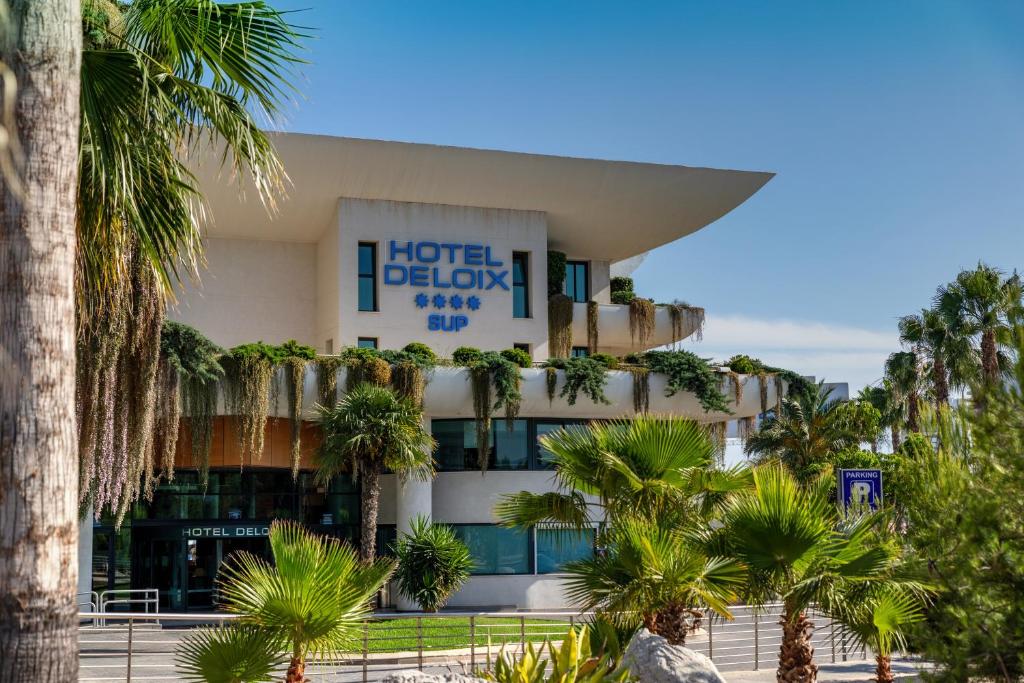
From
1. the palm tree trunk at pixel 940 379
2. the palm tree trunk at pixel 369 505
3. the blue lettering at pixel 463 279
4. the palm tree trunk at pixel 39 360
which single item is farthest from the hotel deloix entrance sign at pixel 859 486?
the palm tree trunk at pixel 940 379

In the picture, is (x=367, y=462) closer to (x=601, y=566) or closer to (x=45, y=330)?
(x=601, y=566)

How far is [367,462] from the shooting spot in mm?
25953

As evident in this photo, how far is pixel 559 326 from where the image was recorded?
3575cm

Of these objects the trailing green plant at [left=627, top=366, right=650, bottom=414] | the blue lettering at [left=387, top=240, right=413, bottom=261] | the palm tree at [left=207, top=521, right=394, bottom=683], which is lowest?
the palm tree at [left=207, top=521, right=394, bottom=683]

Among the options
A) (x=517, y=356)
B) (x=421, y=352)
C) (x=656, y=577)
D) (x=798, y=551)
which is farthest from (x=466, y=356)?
(x=798, y=551)

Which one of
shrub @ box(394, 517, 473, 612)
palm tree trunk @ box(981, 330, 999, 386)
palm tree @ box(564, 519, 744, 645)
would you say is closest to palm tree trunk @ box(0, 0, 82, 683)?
palm tree @ box(564, 519, 744, 645)

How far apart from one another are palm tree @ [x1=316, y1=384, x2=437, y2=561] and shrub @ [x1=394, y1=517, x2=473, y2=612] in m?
1.33

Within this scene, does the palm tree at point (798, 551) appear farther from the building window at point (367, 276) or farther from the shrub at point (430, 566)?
the building window at point (367, 276)

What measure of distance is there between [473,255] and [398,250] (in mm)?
2351

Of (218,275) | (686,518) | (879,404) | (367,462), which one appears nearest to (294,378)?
(367,462)

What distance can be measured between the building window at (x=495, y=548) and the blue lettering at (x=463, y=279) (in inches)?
283

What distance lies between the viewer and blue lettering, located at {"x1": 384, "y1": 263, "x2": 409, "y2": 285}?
32.8 metres

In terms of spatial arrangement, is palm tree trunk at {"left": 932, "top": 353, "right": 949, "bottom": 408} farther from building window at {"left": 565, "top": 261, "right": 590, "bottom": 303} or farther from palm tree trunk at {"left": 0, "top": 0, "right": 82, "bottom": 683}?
palm tree trunk at {"left": 0, "top": 0, "right": 82, "bottom": 683}

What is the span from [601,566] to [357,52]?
5436 mm
